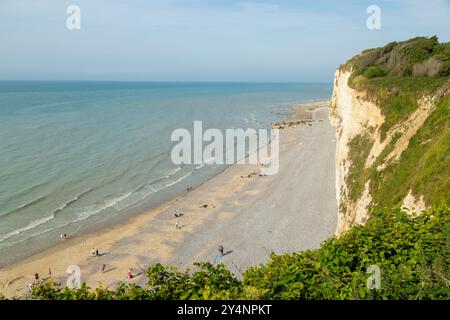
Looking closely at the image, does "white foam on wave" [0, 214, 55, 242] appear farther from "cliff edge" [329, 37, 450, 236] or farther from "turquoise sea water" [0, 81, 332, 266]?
"cliff edge" [329, 37, 450, 236]

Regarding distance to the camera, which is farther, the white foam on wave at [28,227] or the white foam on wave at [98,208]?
the white foam on wave at [98,208]

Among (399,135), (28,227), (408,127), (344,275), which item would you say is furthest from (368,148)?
(28,227)

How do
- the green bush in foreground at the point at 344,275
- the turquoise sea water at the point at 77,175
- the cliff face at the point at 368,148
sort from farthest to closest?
the turquoise sea water at the point at 77,175 < the cliff face at the point at 368,148 < the green bush in foreground at the point at 344,275

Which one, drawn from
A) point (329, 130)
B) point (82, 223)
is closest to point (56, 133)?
point (82, 223)

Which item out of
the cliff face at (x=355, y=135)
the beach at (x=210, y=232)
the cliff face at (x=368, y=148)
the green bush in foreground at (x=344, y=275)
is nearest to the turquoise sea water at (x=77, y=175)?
the beach at (x=210, y=232)

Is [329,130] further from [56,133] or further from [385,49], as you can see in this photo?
[56,133]

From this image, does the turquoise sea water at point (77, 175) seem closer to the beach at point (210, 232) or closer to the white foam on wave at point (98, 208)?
the white foam on wave at point (98, 208)

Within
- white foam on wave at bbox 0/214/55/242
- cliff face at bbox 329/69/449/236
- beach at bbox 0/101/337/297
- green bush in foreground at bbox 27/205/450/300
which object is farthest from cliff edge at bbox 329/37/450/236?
white foam on wave at bbox 0/214/55/242

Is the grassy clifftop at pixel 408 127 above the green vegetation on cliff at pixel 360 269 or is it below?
above
